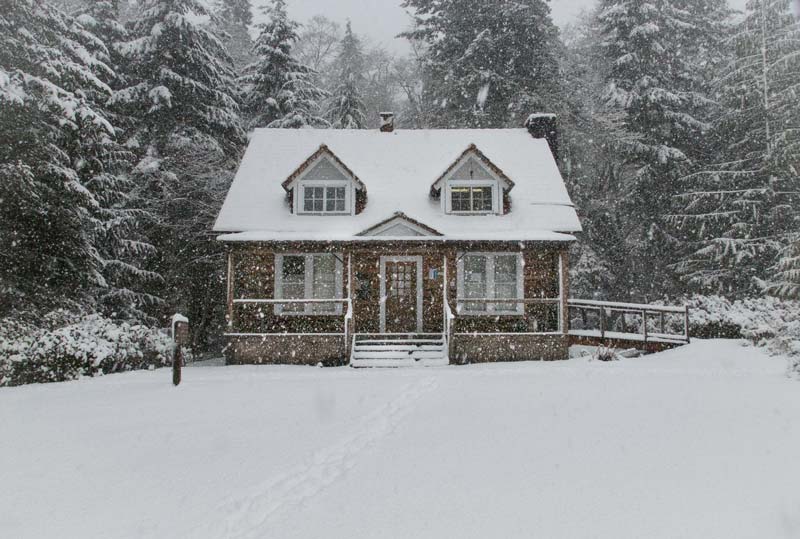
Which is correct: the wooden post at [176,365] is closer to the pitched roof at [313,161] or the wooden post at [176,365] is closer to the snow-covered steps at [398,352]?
the snow-covered steps at [398,352]

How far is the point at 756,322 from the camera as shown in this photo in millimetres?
15922

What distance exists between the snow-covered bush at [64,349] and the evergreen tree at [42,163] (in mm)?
1728

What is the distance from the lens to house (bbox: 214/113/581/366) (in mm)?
16578

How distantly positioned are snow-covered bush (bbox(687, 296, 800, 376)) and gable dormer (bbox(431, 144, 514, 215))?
7.08 meters

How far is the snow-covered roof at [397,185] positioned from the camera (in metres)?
17.5

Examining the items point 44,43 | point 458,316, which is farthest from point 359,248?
point 44,43

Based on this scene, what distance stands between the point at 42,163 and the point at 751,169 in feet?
80.3

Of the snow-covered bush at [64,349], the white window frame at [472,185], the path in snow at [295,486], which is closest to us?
the path in snow at [295,486]

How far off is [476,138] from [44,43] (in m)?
13.8

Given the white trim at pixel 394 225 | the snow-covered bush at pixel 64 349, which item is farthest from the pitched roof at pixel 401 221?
the snow-covered bush at pixel 64 349

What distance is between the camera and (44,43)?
16.5 metres

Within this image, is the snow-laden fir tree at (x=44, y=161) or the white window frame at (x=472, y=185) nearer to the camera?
the snow-laden fir tree at (x=44, y=161)

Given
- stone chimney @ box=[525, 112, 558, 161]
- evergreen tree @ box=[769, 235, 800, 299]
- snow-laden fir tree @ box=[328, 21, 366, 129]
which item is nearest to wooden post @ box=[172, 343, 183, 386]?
stone chimney @ box=[525, 112, 558, 161]

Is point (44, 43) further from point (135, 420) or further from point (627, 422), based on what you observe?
point (627, 422)
